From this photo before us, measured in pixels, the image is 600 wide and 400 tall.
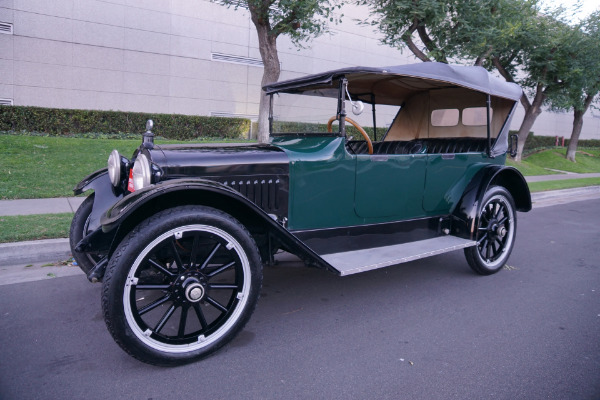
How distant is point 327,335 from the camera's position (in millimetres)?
2873

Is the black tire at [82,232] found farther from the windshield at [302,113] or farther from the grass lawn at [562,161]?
the grass lawn at [562,161]

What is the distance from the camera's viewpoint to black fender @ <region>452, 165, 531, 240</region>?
3.98m

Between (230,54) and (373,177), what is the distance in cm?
1356

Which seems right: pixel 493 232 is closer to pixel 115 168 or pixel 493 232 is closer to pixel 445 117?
pixel 445 117

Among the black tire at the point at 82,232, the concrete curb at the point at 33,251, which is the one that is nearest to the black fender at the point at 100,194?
the black tire at the point at 82,232

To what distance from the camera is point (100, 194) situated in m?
3.28

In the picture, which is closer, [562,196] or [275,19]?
[275,19]

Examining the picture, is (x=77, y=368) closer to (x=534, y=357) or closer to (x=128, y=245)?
(x=128, y=245)

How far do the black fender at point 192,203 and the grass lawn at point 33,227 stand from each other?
2264 mm

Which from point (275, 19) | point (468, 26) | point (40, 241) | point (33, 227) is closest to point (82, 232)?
point (40, 241)

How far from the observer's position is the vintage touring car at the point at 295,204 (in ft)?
7.83

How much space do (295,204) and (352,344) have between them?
3.49ft

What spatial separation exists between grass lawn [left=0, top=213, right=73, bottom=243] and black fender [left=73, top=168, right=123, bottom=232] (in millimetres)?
1517

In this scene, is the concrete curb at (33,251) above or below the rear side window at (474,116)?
below
